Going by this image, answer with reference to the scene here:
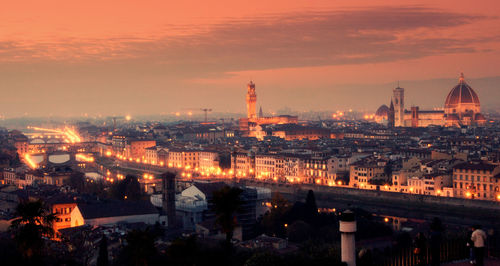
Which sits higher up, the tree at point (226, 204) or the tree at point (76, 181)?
the tree at point (226, 204)

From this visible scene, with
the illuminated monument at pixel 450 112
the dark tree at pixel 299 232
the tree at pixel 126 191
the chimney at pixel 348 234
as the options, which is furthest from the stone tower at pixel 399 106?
the chimney at pixel 348 234

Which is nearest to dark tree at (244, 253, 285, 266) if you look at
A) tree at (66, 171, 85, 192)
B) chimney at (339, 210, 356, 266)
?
chimney at (339, 210, 356, 266)

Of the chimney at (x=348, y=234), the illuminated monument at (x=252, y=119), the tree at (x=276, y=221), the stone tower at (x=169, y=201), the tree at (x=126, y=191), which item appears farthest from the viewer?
the illuminated monument at (x=252, y=119)

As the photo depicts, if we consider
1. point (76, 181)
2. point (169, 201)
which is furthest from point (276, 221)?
point (76, 181)

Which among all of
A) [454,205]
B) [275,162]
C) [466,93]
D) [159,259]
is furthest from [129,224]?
[466,93]

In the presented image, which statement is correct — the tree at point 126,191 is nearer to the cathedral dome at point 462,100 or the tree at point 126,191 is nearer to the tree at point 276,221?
the tree at point 276,221

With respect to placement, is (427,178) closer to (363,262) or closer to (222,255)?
(222,255)

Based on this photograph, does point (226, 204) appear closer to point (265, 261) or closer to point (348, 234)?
point (265, 261)
